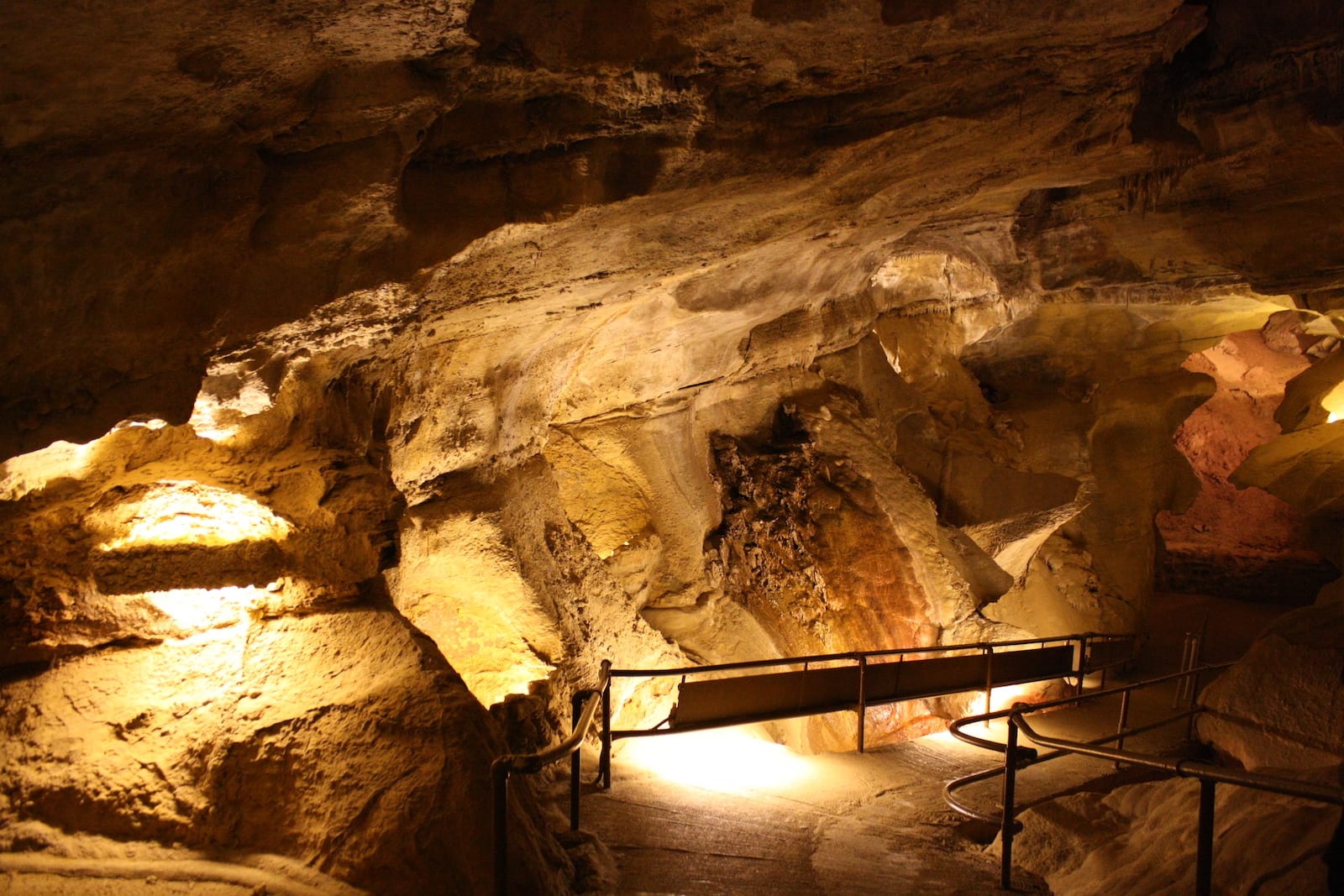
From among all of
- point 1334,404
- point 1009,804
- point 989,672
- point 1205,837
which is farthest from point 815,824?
point 1334,404

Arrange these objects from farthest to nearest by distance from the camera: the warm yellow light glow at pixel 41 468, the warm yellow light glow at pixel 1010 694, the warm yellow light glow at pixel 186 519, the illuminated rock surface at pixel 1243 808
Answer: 1. the warm yellow light glow at pixel 1010 694
2. the warm yellow light glow at pixel 186 519
3. the warm yellow light glow at pixel 41 468
4. the illuminated rock surface at pixel 1243 808

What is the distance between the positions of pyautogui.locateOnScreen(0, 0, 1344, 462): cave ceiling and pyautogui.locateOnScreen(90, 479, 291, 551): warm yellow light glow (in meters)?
0.69

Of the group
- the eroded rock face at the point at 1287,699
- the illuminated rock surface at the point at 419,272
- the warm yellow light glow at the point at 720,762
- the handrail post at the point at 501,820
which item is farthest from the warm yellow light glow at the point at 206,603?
the eroded rock face at the point at 1287,699

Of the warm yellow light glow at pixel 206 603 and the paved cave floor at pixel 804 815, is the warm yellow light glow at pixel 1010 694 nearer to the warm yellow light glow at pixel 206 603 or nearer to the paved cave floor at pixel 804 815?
the paved cave floor at pixel 804 815

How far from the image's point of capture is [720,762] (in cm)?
618

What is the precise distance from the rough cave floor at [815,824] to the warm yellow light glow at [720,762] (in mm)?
24

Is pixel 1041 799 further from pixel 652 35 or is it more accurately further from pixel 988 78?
pixel 652 35

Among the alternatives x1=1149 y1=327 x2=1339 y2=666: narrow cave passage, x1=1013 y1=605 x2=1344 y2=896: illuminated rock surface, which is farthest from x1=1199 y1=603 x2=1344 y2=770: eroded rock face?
x1=1149 y1=327 x2=1339 y2=666: narrow cave passage

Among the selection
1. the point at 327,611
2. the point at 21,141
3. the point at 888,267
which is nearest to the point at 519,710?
the point at 327,611

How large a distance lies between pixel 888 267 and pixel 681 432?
2.93m

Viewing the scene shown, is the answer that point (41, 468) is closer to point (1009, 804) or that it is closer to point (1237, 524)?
point (1009, 804)

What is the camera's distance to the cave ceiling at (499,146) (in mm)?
3014

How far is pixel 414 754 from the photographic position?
3.51 metres

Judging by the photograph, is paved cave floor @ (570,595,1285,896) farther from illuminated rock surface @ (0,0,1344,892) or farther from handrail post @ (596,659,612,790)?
illuminated rock surface @ (0,0,1344,892)
